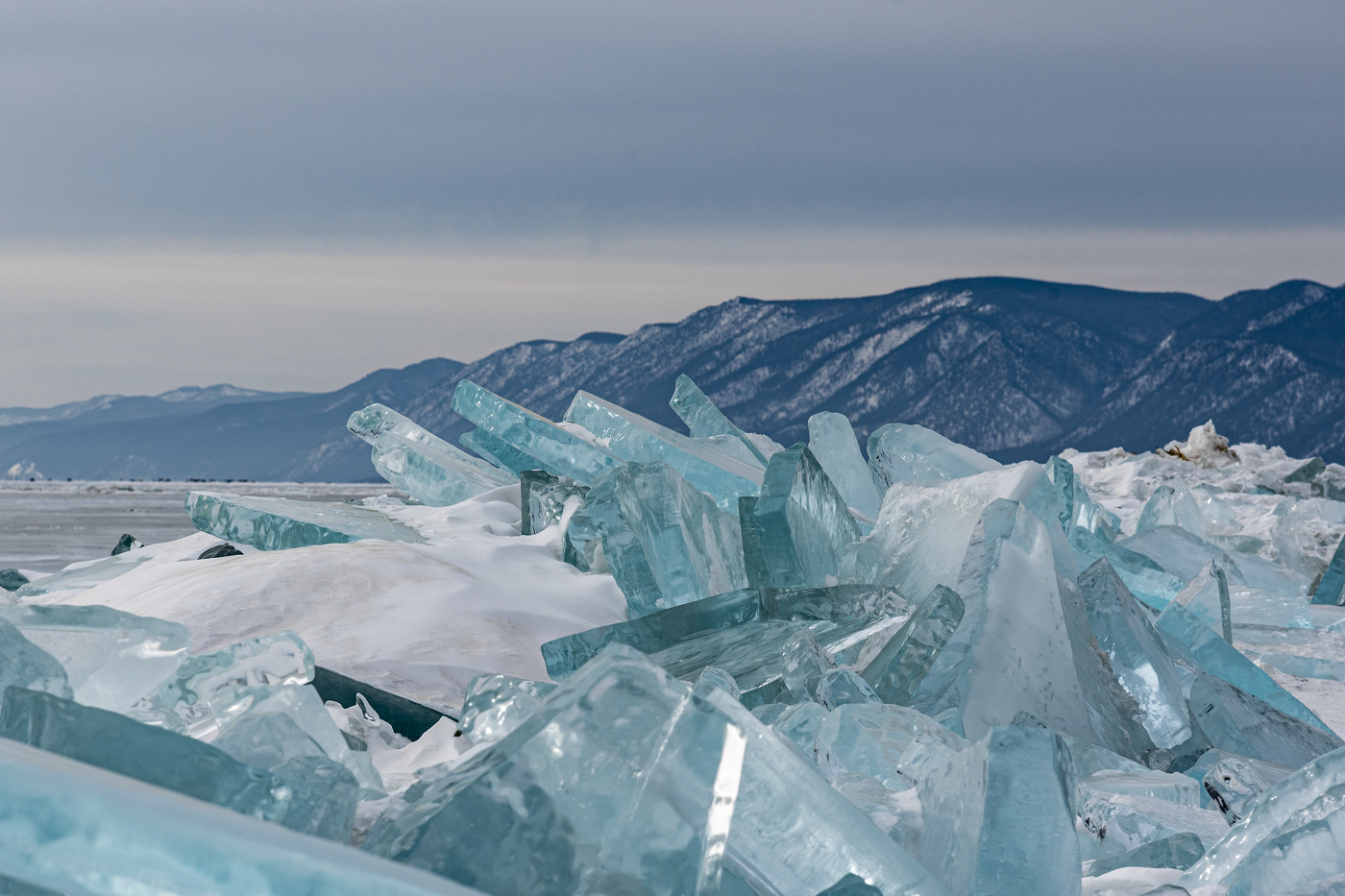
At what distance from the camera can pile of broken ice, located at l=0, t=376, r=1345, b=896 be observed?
0.79 meters

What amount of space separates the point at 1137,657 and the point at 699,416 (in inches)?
104

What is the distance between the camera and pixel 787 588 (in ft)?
7.35

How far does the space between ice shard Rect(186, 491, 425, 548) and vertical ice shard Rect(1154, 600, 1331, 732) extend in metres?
2.16

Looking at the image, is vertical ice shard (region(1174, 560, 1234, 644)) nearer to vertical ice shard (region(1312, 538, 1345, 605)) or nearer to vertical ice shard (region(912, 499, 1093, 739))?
vertical ice shard (region(912, 499, 1093, 739))

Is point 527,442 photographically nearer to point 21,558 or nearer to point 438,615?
point 438,615

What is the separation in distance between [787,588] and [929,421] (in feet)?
279

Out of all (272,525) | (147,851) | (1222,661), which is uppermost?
(147,851)

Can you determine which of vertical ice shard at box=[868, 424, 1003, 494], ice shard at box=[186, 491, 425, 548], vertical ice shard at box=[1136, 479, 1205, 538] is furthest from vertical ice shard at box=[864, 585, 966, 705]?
vertical ice shard at box=[1136, 479, 1205, 538]

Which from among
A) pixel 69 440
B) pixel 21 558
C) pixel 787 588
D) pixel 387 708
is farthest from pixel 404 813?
pixel 69 440

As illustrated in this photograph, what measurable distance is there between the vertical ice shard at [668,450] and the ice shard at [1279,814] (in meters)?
2.18

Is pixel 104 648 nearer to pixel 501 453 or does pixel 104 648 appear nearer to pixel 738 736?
pixel 738 736

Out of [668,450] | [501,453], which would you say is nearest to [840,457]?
[668,450]

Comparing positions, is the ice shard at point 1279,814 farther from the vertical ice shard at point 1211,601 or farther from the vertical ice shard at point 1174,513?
the vertical ice shard at point 1174,513

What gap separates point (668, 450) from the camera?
3.54 meters
